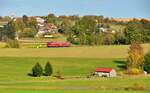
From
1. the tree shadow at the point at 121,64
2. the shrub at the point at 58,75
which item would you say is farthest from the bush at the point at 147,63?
the shrub at the point at 58,75

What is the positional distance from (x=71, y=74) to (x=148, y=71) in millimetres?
14060

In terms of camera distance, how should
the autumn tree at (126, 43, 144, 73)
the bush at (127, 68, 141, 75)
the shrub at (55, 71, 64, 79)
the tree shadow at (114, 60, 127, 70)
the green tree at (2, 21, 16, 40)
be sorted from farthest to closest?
the green tree at (2, 21, 16, 40) < the tree shadow at (114, 60, 127, 70) < the autumn tree at (126, 43, 144, 73) < the bush at (127, 68, 141, 75) < the shrub at (55, 71, 64, 79)

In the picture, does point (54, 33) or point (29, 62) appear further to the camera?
point (54, 33)

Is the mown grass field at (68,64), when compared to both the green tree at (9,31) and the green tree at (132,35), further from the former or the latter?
the green tree at (9,31)

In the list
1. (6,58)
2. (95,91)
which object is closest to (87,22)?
(6,58)

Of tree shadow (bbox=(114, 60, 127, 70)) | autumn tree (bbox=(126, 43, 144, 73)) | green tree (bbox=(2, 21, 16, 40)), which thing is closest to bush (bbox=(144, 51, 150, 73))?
autumn tree (bbox=(126, 43, 144, 73))

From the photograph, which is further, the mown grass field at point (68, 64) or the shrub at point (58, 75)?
the shrub at point (58, 75)

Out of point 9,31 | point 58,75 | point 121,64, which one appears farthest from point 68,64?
point 9,31

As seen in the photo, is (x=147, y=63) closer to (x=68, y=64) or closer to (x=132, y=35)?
(x=68, y=64)

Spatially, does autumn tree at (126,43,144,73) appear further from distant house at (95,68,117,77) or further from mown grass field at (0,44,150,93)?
distant house at (95,68,117,77)

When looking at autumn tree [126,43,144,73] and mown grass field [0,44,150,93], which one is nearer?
mown grass field [0,44,150,93]

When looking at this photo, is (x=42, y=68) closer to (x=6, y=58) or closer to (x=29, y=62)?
(x=29, y=62)

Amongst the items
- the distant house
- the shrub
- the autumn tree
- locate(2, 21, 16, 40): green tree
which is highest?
locate(2, 21, 16, 40): green tree

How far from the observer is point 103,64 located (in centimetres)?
9712
